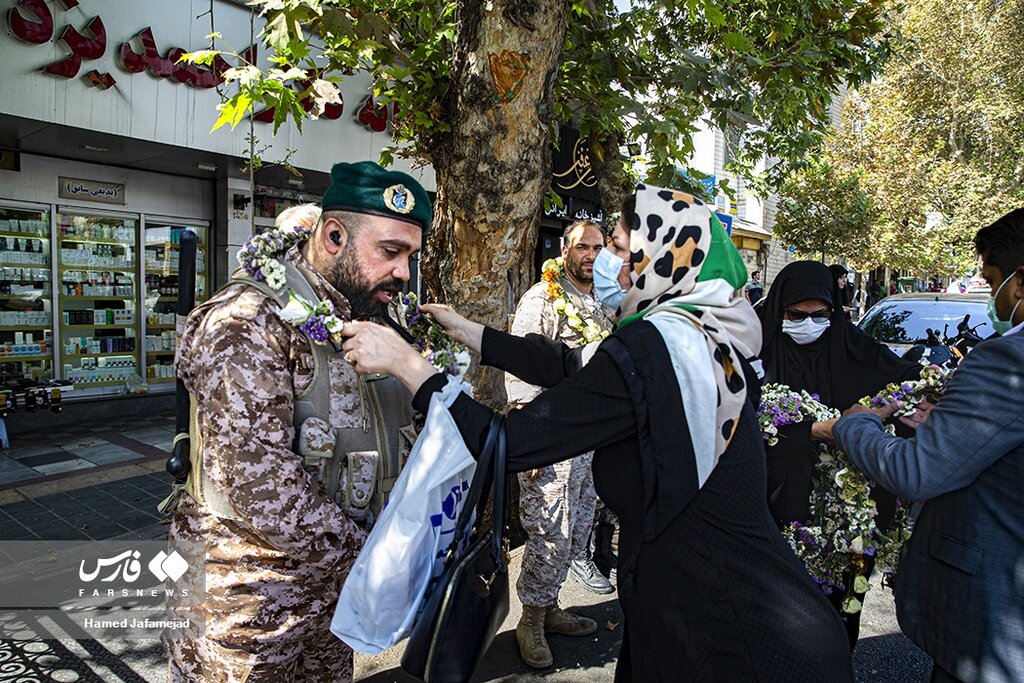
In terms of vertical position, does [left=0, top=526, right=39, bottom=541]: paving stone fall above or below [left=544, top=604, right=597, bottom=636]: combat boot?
above

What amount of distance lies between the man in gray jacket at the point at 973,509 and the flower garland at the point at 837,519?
822 millimetres

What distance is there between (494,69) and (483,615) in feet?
8.54

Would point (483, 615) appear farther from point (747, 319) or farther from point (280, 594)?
point (747, 319)

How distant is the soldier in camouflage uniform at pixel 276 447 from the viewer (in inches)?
69.3

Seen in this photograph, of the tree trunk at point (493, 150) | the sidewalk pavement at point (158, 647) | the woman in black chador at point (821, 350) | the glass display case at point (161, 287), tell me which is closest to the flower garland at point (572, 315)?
the tree trunk at point (493, 150)

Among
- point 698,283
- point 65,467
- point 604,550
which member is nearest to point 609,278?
point 698,283

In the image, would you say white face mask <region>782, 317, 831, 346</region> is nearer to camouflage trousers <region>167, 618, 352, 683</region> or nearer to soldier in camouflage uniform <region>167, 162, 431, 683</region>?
soldier in camouflage uniform <region>167, 162, 431, 683</region>

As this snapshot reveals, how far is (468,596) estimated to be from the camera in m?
1.68

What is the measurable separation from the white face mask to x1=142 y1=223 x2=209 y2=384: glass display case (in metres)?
8.55

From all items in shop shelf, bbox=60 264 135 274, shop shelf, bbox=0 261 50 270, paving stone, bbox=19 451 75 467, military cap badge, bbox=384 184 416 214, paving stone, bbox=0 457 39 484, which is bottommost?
paving stone, bbox=0 457 39 484

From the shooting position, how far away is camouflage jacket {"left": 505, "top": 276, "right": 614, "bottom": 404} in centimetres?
382

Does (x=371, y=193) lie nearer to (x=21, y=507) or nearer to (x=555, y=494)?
(x=555, y=494)

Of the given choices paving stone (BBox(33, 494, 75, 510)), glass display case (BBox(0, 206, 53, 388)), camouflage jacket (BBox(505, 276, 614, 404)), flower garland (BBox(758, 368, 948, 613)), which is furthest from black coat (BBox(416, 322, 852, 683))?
glass display case (BBox(0, 206, 53, 388))

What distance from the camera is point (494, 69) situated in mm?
3271
